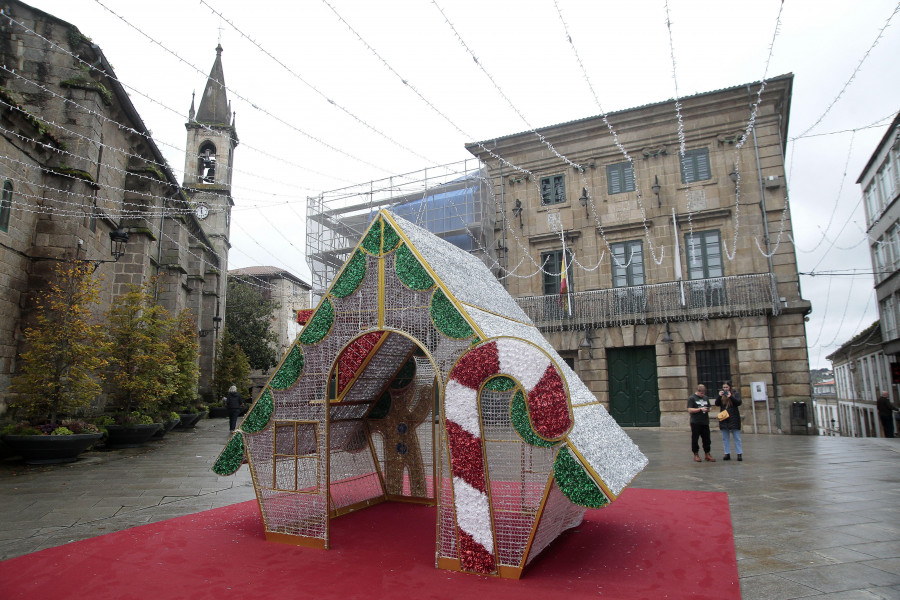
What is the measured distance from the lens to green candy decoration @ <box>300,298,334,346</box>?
5066 mm

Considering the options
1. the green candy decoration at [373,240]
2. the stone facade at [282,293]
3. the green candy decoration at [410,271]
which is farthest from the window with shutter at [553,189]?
the stone facade at [282,293]

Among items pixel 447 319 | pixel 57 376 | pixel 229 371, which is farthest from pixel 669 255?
pixel 229 371

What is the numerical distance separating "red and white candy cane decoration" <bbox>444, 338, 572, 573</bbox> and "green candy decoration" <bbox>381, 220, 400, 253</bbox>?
1.30 metres

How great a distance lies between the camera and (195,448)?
12.5m

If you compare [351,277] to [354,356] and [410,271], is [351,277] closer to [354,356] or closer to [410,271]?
[410,271]

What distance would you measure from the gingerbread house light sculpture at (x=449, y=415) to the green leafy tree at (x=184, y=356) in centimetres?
1111

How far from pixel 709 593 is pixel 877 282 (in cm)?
2987

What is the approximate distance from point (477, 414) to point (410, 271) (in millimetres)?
1373

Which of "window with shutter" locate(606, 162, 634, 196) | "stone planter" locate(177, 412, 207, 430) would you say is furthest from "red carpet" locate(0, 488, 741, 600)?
"window with shutter" locate(606, 162, 634, 196)

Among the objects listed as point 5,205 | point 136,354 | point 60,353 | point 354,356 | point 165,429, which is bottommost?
point 165,429

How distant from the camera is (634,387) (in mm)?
17484

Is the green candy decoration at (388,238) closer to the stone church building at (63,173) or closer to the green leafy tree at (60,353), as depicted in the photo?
the stone church building at (63,173)

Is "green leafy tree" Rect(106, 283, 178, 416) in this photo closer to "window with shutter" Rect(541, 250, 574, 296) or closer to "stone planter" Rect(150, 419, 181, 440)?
"stone planter" Rect(150, 419, 181, 440)

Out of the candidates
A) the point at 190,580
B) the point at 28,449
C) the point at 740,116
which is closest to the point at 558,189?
the point at 740,116
